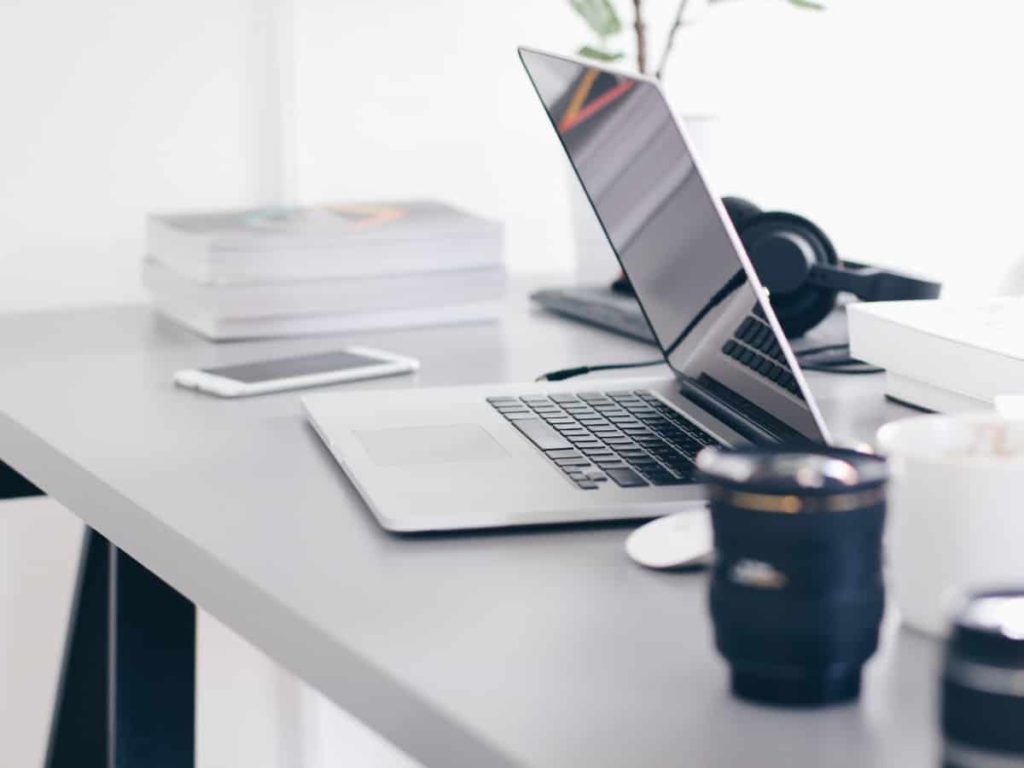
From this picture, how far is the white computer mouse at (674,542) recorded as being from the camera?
27.8 inches

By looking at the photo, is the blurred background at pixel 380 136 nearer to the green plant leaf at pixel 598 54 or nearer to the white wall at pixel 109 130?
the white wall at pixel 109 130

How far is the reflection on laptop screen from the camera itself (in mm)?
848

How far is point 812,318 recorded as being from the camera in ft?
4.33

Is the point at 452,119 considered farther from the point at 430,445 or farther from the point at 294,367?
the point at 430,445

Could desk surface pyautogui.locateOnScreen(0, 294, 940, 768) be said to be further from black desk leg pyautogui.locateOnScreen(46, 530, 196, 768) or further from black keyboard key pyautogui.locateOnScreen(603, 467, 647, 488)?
black desk leg pyautogui.locateOnScreen(46, 530, 196, 768)

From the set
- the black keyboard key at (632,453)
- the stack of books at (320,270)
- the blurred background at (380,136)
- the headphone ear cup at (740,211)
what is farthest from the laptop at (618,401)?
the blurred background at (380,136)

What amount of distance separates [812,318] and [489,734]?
32.8 inches

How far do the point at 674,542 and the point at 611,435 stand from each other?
25cm

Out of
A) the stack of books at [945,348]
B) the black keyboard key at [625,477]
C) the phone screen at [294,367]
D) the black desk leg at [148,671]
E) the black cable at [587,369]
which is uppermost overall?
the stack of books at [945,348]

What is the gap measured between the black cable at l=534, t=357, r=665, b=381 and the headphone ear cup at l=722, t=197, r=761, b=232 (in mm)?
135

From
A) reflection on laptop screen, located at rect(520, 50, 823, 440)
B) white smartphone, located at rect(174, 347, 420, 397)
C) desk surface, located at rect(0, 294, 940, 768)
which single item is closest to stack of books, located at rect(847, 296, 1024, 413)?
desk surface, located at rect(0, 294, 940, 768)

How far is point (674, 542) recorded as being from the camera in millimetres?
725

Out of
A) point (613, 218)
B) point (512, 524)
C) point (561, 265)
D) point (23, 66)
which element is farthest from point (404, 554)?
point (561, 265)

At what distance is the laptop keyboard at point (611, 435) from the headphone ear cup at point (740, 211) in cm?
28
